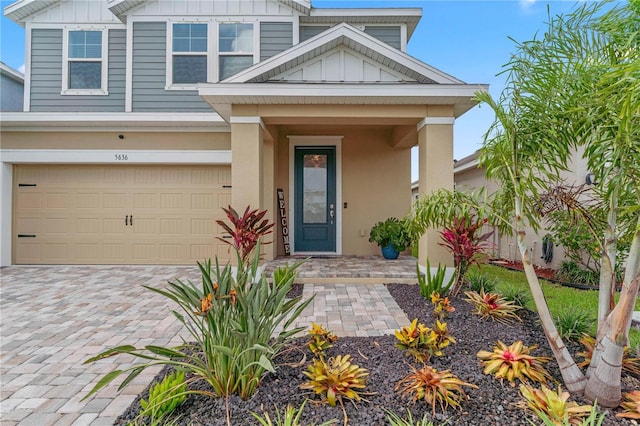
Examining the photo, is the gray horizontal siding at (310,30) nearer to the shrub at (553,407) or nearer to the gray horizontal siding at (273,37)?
the gray horizontal siding at (273,37)

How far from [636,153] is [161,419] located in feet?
11.6

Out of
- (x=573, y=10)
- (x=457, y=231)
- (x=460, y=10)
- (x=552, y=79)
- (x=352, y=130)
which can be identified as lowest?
(x=457, y=231)

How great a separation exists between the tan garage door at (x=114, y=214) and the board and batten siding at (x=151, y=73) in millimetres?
1536

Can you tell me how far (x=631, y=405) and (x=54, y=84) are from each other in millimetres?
11351

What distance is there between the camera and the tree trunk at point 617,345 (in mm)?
2273

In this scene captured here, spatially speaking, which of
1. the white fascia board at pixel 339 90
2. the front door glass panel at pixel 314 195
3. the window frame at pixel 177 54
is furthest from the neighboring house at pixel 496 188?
the window frame at pixel 177 54

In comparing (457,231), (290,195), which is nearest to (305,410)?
(457,231)

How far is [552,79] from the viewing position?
2598 mm

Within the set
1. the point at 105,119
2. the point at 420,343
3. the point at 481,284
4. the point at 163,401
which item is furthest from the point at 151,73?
the point at 420,343

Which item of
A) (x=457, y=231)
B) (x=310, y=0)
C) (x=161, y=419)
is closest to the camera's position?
(x=161, y=419)

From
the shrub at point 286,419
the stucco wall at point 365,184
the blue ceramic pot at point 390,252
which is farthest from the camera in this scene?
A: the stucco wall at point 365,184

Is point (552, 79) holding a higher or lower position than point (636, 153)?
higher

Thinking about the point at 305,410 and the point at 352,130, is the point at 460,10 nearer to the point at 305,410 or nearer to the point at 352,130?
the point at 352,130

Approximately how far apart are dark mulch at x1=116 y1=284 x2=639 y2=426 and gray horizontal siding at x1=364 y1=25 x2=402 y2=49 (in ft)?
25.3
